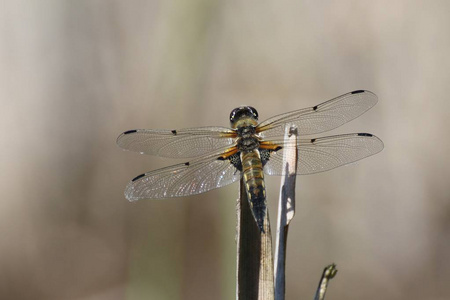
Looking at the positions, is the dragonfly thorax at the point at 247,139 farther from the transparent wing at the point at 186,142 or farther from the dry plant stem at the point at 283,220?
the dry plant stem at the point at 283,220

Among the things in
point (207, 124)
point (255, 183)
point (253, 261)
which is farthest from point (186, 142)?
point (253, 261)

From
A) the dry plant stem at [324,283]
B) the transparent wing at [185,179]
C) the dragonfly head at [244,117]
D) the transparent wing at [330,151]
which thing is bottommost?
the dry plant stem at [324,283]

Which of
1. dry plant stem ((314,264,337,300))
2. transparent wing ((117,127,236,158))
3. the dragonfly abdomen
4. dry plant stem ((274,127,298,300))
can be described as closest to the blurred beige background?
transparent wing ((117,127,236,158))

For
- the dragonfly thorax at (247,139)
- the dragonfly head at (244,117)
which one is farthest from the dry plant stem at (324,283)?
the dragonfly head at (244,117)

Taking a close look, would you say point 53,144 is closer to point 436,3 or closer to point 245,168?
point 245,168

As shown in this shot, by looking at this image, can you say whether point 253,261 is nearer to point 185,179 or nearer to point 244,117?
point 185,179

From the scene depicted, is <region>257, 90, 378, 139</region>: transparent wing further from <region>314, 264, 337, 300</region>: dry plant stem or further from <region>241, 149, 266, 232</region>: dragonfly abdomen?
<region>314, 264, 337, 300</region>: dry plant stem

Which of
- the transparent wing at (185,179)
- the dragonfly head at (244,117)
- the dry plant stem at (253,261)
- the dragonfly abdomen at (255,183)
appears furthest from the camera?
the dragonfly head at (244,117)

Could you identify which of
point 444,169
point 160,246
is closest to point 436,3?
point 444,169
